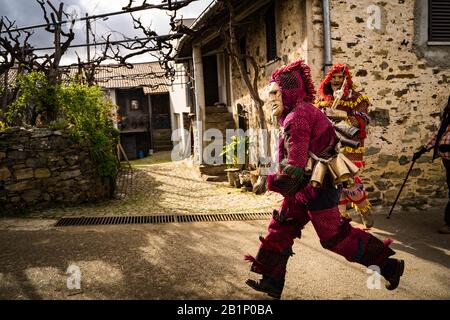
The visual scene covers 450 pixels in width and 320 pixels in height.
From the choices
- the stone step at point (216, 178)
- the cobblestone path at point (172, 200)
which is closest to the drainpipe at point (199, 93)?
the stone step at point (216, 178)

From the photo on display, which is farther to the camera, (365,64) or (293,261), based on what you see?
(365,64)

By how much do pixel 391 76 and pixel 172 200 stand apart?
4812 millimetres

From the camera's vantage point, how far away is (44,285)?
317cm

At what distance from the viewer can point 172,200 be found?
7.69 m

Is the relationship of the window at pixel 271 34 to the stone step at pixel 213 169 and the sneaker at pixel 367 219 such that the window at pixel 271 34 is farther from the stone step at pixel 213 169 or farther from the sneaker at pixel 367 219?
the stone step at pixel 213 169

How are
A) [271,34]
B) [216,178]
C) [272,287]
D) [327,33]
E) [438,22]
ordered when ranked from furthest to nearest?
[216,178] → [271,34] → [438,22] → [327,33] → [272,287]


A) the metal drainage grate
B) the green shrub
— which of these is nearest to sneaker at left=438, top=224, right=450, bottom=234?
the metal drainage grate

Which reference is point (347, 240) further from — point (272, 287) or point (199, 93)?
point (199, 93)

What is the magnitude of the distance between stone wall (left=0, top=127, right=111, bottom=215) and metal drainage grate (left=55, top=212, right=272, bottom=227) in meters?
1.14

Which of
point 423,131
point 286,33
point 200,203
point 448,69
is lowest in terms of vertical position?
point 200,203

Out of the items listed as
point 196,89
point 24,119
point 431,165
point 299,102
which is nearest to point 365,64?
point 431,165

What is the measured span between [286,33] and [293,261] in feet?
14.9

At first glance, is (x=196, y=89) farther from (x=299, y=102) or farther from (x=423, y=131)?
(x=299, y=102)

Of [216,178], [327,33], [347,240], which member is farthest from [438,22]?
[216,178]
